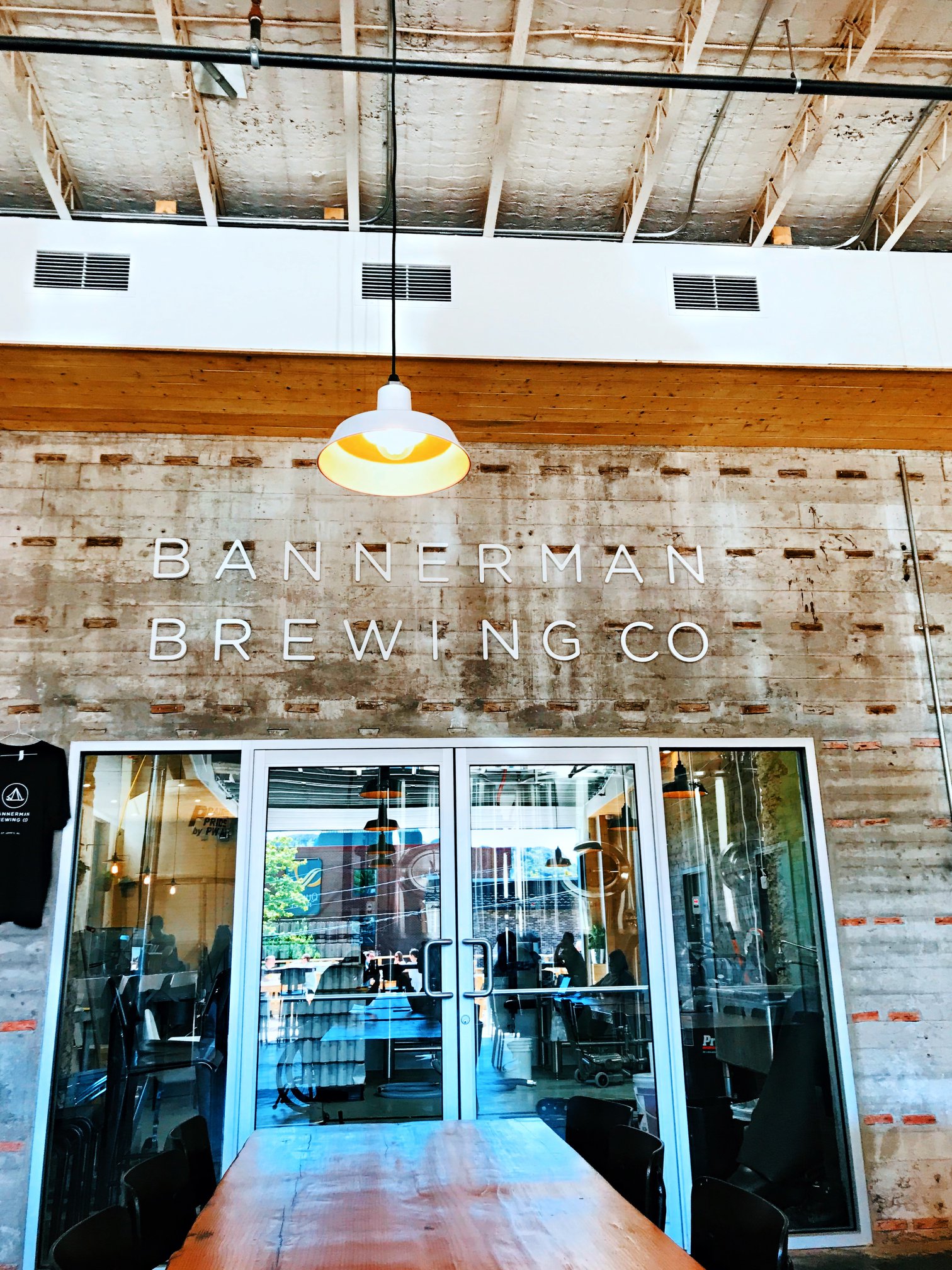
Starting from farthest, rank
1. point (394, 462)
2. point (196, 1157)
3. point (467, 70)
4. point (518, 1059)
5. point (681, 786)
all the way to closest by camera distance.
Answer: point (681, 786)
point (518, 1059)
point (467, 70)
point (394, 462)
point (196, 1157)

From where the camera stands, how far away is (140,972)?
5.02 metres

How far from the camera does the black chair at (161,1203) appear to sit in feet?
8.93

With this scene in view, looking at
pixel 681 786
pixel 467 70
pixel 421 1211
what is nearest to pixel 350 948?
pixel 681 786

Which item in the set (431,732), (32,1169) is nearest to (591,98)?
(431,732)

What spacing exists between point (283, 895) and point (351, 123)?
3609mm

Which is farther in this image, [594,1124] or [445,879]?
[445,879]

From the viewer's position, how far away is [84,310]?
16.1ft

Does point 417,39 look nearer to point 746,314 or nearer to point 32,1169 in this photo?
point 746,314

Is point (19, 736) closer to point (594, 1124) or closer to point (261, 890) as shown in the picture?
point (261, 890)

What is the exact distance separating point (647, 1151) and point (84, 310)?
432 cm

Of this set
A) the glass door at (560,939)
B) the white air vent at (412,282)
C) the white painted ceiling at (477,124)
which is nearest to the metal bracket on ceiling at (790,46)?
the white painted ceiling at (477,124)

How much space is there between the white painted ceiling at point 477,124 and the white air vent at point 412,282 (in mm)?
455

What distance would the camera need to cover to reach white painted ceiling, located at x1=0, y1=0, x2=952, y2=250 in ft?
14.3

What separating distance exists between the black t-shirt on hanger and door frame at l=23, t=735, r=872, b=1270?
6 centimetres
